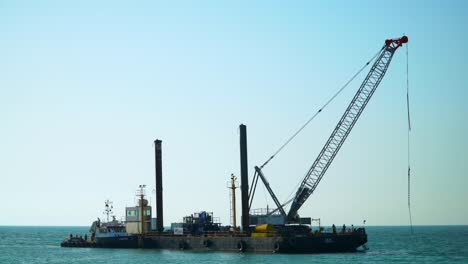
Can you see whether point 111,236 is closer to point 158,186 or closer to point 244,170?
point 158,186

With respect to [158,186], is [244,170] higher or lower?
higher

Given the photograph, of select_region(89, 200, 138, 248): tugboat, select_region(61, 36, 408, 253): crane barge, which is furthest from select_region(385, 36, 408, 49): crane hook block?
select_region(89, 200, 138, 248): tugboat

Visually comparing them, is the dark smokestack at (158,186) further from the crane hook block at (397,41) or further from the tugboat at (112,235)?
the crane hook block at (397,41)

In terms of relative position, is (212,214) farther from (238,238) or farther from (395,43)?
(395,43)

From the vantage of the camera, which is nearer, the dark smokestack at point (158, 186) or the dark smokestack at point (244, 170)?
the dark smokestack at point (244, 170)

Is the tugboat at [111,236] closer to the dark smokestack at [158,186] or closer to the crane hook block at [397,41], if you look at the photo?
the dark smokestack at [158,186]

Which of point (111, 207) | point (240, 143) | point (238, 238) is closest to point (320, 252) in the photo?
point (238, 238)

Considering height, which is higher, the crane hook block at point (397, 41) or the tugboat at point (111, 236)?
the crane hook block at point (397, 41)

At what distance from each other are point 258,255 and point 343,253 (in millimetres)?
10225

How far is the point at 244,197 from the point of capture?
288 ft

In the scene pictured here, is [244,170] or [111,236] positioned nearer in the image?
[244,170]

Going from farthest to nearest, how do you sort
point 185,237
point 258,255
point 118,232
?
1. point 118,232
2. point 185,237
3. point 258,255

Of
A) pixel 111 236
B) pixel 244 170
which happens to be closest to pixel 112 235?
pixel 111 236

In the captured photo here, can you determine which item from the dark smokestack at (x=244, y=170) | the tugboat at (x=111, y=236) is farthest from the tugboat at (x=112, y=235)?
the dark smokestack at (x=244, y=170)
